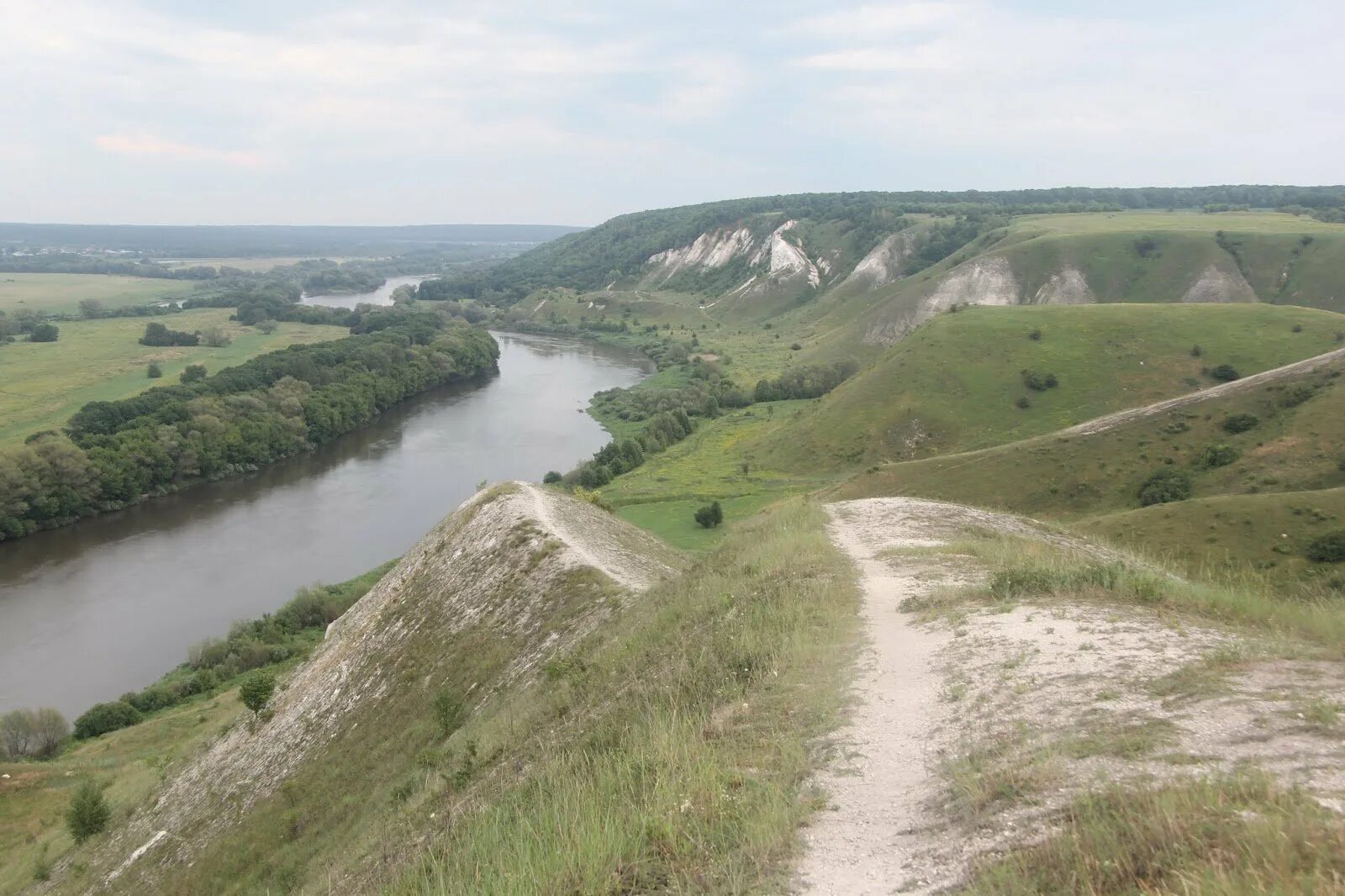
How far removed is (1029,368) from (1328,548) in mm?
41849

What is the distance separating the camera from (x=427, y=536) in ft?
95.1

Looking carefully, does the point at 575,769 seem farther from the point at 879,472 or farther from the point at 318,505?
the point at 318,505

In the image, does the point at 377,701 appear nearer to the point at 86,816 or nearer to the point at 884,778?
the point at 86,816

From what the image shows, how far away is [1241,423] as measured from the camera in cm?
3812

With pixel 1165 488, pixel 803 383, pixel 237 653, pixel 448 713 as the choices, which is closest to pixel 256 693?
pixel 448 713

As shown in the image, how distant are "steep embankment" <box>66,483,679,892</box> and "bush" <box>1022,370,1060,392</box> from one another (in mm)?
48197

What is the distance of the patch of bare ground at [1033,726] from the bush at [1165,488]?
29344mm

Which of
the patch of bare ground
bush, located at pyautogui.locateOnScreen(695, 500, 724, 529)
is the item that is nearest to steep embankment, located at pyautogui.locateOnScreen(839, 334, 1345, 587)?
bush, located at pyautogui.locateOnScreen(695, 500, 724, 529)

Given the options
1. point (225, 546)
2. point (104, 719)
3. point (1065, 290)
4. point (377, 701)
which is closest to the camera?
point (377, 701)

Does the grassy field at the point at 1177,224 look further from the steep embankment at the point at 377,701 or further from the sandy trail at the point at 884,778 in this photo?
the sandy trail at the point at 884,778

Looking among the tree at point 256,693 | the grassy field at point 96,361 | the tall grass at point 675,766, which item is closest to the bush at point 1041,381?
the tall grass at point 675,766

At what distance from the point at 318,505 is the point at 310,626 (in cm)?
2155

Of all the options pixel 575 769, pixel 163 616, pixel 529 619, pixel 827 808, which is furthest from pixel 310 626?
pixel 827 808

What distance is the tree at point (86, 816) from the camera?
757 inches
